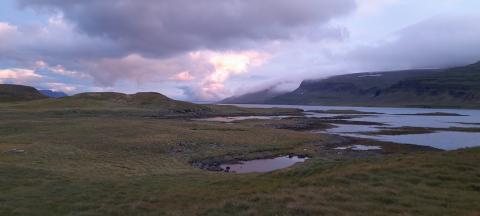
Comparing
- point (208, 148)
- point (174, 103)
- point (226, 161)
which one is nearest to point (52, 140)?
point (208, 148)

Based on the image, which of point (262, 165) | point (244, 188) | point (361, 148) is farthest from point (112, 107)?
point (244, 188)

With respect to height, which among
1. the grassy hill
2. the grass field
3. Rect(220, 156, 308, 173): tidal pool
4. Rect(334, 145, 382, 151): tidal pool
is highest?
the grassy hill

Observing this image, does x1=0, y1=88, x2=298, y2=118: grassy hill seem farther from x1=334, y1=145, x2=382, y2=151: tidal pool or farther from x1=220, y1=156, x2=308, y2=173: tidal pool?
x1=220, y1=156, x2=308, y2=173: tidal pool

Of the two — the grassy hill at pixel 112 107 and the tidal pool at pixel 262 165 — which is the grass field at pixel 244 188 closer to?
the tidal pool at pixel 262 165

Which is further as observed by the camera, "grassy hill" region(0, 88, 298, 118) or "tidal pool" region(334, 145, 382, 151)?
"grassy hill" region(0, 88, 298, 118)

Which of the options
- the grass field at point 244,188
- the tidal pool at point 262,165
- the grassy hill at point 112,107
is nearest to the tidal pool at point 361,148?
the tidal pool at point 262,165

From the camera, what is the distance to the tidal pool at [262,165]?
42.6 meters

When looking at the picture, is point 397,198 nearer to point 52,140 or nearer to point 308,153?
point 308,153

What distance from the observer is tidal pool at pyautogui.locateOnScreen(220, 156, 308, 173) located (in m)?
42.6

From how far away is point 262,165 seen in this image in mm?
46594

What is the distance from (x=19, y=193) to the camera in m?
23.8

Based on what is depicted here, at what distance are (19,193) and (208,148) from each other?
3354 cm

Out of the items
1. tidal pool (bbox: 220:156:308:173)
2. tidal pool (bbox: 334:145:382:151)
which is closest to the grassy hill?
tidal pool (bbox: 334:145:382:151)

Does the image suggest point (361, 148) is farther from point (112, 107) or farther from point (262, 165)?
point (112, 107)
